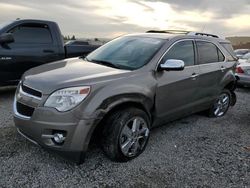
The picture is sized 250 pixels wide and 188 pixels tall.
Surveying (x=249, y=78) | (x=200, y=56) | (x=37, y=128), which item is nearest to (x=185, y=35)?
(x=200, y=56)

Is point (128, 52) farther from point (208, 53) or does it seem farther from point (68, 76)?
point (208, 53)

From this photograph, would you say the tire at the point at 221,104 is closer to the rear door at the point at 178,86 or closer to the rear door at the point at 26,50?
the rear door at the point at 178,86

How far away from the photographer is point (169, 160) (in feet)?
13.8

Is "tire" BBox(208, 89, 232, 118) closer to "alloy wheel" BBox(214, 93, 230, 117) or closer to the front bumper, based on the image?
"alloy wheel" BBox(214, 93, 230, 117)

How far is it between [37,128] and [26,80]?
30.7 inches

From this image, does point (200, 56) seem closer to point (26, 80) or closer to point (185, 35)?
point (185, 35)

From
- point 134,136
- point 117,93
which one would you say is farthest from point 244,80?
point 117,93

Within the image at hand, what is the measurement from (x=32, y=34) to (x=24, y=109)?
13.4 feet

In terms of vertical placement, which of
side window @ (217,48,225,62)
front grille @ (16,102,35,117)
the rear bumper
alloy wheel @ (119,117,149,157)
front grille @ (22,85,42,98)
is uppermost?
side window @ (217,48,225,62)

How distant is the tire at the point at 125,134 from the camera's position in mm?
3834

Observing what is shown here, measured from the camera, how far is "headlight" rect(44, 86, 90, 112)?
3502mm

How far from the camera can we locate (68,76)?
3836 millimetres

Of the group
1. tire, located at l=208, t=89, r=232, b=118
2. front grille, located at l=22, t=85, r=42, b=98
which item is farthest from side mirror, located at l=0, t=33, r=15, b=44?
tire, located at l=208, t=89, r=232, b=118

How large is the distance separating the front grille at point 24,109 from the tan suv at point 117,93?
0.01 metres
